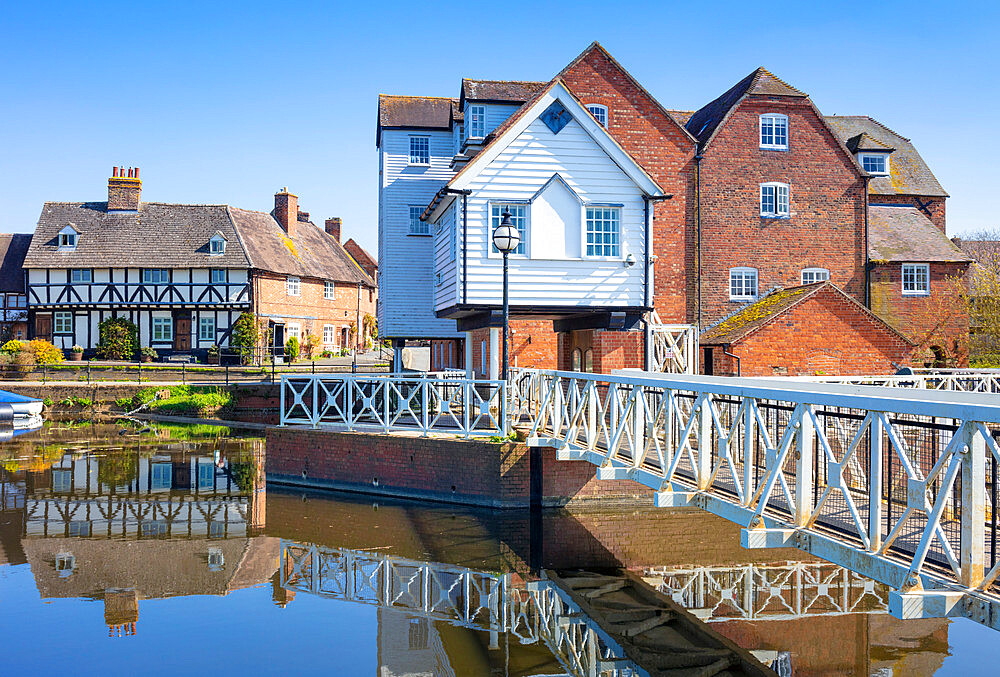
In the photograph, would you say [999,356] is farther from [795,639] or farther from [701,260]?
[795,639]

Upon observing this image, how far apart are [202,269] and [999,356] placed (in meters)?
38.4

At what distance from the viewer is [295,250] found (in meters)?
52.1

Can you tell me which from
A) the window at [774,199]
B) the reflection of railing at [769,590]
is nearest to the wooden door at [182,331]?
the window at [774,199]

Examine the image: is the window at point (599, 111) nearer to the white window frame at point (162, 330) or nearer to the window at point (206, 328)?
the window at point (206, 328)

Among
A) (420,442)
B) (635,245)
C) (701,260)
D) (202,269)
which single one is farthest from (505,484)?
(202,269)

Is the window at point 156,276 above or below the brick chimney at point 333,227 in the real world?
below

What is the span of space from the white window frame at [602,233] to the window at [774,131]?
32.5 ft

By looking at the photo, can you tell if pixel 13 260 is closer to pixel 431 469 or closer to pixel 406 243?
pixel 406 243

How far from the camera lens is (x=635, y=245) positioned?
19.6 m

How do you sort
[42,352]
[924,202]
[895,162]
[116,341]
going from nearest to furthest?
1. [924,202]
2. [895,162]
3. [42,352]
4. [116,341]

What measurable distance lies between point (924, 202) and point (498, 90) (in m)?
19.1

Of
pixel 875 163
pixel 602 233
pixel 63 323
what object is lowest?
pixel 63 323

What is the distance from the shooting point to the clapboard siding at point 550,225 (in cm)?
1889

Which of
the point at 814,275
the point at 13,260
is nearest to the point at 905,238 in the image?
the point at 814,275
